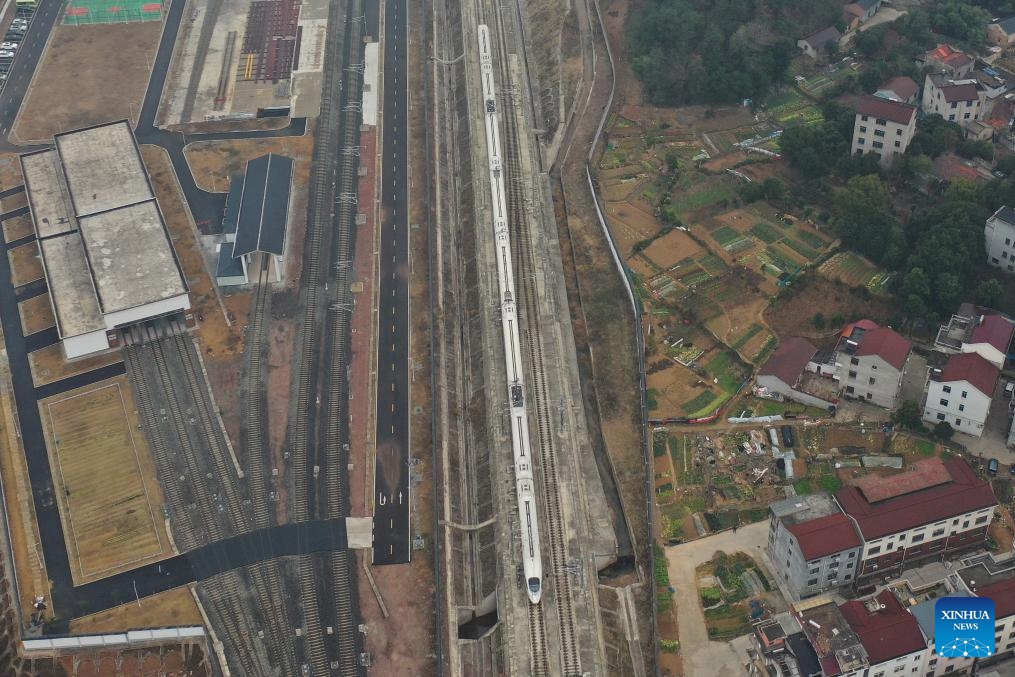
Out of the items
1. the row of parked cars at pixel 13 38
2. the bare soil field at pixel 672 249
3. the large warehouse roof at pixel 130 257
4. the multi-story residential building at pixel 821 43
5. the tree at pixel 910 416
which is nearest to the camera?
the tree at pixel 910 416

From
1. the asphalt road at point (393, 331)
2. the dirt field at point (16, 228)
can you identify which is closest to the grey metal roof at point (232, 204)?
the asphalt road at point (393, 331)

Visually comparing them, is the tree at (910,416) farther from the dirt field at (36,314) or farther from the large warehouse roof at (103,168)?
the dirt field at (36,314)

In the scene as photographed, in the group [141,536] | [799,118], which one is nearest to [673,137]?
[799,118]

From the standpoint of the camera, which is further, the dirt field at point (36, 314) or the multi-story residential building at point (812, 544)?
the dirt field at point (36, 314)

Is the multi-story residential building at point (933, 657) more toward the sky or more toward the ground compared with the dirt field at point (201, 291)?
more toward the ground

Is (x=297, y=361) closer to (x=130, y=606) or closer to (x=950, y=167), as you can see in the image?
(x=130, y=606)

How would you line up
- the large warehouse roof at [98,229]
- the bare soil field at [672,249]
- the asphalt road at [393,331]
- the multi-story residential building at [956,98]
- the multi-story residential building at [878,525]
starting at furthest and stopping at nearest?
the multi-story residential building at [956,98], the bare soil field at [672,249], the large warehouse roof at [98,229], the asphalt road at [393,331], the multi-story residential building at [878,525]

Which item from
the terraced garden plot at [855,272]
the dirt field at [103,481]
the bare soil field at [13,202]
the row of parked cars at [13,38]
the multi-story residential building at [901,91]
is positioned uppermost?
the multi-story residential building at [901,91]

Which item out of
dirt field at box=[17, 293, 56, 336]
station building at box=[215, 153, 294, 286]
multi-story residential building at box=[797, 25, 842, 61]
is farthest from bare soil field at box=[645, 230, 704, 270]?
dirt field at box=[17, 293, 56, 336]
